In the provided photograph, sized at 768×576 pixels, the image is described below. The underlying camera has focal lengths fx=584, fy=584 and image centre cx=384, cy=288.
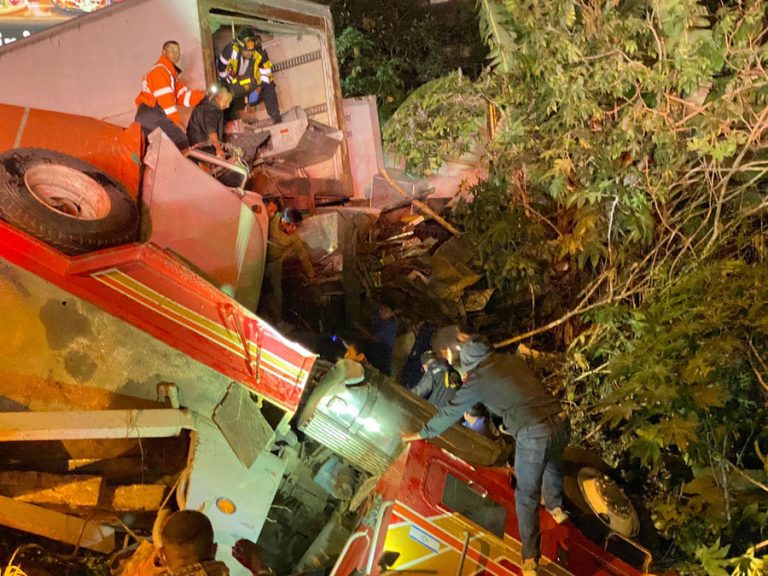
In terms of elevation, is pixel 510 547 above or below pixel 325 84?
below

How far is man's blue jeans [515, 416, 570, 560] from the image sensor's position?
11.6ft

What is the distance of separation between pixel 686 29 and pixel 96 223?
544cm

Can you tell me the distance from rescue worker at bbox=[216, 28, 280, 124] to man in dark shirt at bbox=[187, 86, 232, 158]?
102 centimetres

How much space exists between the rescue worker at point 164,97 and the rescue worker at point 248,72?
110cm

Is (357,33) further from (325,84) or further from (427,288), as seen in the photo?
(427,288)

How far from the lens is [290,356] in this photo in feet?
11.6

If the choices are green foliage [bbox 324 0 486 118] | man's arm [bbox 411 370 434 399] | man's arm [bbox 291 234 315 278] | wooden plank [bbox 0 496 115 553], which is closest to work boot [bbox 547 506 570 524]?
man's arm [bbox 411 370 434 399]

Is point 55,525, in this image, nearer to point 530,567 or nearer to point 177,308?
point 177,308

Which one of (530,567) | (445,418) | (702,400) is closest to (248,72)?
(445,418)

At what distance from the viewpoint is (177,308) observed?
333cm

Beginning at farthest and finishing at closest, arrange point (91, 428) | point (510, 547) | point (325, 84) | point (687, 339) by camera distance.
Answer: point (325, 84)
point (687, 339)
point (510, 547)
point (91, 428)

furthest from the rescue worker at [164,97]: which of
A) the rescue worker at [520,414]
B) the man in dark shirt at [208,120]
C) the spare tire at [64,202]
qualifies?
the rescue worker at [520,414]

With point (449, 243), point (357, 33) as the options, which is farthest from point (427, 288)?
point (357, 33)

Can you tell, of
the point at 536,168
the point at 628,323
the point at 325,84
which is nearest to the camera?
the point at 628,323
